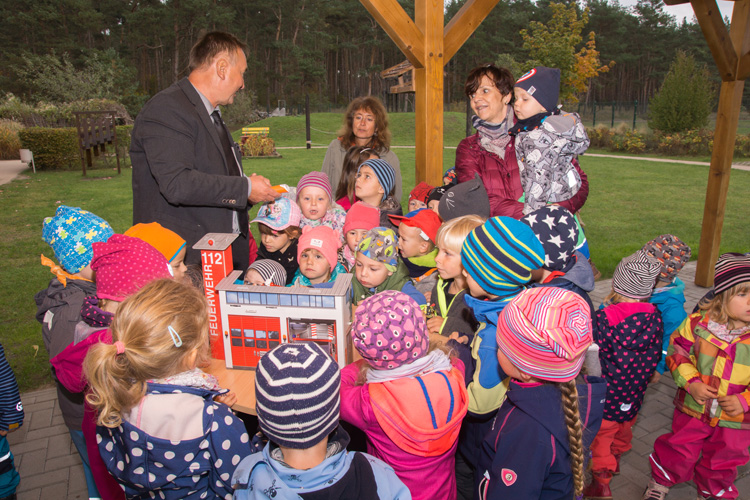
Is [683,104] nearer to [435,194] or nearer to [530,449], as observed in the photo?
[435,194]

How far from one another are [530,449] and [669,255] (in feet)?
6.64

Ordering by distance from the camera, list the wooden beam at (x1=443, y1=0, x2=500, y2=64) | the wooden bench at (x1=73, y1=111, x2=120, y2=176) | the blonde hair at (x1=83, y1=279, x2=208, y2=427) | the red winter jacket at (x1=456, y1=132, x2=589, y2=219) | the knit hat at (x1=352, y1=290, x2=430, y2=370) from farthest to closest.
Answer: the wooden bench at (x1=73, y1=111, x2=120, y2=176) < the wooden beam at (x1=443, y1=0, x2=500, y2=64) < the red winter jacket at (x1=456, y1=132, x2=589, y2=219) < the knit hat at (x1=352, y1=290, x2=430, y2=370) < the blonde hair at (x1=83, y1=279, x2=208, y2=427)

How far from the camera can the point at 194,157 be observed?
286 centimetres

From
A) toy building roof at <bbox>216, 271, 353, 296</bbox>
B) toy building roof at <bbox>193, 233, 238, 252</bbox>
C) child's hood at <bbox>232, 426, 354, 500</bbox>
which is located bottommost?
child's hood at <bbox>232, 426, 354, 500</bbox>

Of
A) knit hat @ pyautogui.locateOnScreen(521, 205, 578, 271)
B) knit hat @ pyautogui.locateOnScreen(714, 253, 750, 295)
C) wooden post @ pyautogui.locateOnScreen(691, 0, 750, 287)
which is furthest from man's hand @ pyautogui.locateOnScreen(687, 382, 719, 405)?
wooden post @ pyautogui.locateOnScreen(691, 0, 750, 287)

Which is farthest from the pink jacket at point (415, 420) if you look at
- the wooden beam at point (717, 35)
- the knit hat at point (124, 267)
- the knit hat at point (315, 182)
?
the wooden beam at point (717, 35)

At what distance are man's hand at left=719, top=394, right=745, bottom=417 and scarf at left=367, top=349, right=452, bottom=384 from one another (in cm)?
164

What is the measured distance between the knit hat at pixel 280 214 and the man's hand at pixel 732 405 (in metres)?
2.65

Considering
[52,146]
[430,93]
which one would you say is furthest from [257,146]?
[430,93]

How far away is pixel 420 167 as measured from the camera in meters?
4.14

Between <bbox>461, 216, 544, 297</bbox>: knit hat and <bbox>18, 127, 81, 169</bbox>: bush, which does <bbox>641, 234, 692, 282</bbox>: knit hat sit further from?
<bbox>18, 127, 81, 169</bbox>: bush

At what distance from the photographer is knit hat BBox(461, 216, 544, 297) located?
1916 mm

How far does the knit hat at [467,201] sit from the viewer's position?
279 centimetres

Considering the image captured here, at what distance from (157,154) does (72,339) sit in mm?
1091
